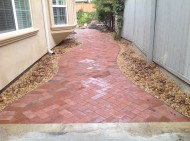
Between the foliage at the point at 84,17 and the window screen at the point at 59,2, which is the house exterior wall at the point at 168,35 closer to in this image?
the window screen at the point at 59,2

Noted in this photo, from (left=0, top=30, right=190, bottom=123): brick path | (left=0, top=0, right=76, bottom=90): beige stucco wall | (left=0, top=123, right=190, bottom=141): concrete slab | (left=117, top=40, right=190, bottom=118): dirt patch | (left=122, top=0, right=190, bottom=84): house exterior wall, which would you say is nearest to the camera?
(left=0, top=123, right=190, bottom=141): concrete slab

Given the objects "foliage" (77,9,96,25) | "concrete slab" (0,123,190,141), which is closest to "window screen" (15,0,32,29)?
"concrete slab" (0,123,190,141)

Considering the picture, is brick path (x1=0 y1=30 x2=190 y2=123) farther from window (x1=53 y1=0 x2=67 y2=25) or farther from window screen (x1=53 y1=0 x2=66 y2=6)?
window screen (x1=53 y1=0 x2=66 y2=6)

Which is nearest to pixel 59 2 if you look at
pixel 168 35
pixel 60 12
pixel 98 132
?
pixel 60 12

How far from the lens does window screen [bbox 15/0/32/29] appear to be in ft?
16.7

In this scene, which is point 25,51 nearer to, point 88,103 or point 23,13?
point 23,13

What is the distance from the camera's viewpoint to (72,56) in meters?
7.27

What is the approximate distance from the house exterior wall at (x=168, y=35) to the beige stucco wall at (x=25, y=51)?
3416 millimetres

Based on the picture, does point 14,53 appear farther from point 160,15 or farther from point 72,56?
point 160,15

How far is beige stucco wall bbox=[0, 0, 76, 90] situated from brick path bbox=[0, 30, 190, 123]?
767 mm

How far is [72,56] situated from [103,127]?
185 inches

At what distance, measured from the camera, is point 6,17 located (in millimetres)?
4516

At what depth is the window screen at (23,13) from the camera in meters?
5.10

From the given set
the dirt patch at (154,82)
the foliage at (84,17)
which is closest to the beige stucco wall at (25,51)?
the dirt patch at (154,82)
